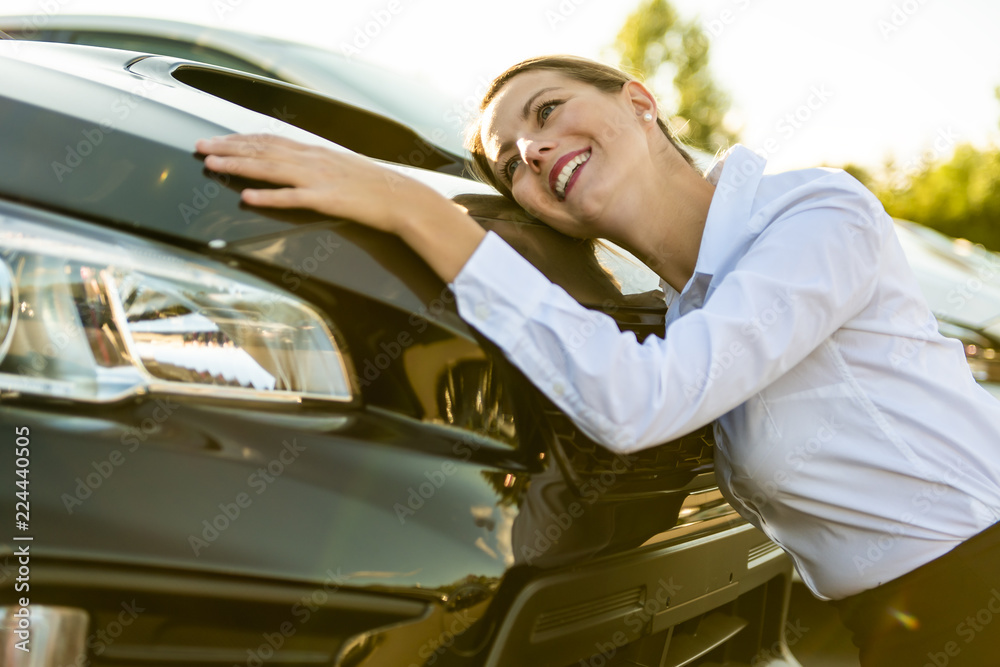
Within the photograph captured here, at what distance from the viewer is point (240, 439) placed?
3.15ft

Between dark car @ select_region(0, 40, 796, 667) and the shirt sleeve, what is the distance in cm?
6

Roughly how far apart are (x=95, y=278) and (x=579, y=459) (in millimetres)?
693

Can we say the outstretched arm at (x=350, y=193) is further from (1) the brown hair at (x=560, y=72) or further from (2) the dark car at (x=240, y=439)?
(1) the brown hair at (x=560, y=72)

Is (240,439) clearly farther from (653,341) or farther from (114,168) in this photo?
(653,341)

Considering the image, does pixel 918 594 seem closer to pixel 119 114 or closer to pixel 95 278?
pixel 95 278

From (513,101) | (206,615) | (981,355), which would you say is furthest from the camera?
(981,355)

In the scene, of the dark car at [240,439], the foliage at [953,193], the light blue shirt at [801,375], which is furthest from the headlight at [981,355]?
the foliage at [953,193]

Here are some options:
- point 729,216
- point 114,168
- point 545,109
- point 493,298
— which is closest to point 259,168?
point 114,168

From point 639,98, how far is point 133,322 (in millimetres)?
1162

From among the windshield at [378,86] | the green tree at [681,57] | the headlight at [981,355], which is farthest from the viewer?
the green tree at [681,57]

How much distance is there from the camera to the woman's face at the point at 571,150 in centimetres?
150

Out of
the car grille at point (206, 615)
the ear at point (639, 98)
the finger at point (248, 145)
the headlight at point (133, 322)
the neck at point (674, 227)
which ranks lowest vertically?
the car grille at point (206, 615)

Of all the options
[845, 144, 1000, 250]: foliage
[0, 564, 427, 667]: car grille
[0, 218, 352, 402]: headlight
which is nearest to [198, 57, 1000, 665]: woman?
[0, 218, 352, 402]: headlight

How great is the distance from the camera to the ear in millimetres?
1685
